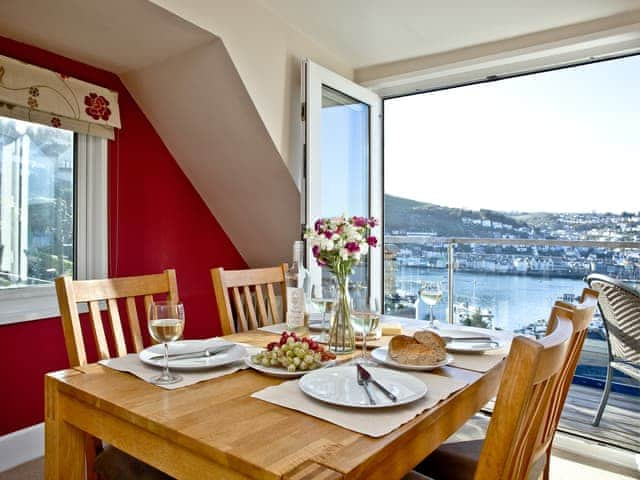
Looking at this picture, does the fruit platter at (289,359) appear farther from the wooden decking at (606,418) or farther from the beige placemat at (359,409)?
the wooden decking at (606,418)

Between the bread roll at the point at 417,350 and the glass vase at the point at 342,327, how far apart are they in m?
0.16

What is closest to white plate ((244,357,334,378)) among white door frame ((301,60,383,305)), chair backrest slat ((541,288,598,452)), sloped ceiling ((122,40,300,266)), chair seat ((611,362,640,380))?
chair backrest slat ((541,288,598,452))

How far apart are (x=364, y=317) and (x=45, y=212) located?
2.23 m

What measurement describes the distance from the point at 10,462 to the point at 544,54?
3785 mm

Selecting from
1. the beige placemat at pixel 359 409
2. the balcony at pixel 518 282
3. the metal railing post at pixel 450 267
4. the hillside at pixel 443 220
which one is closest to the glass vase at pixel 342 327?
the beige placemat at pixel 359 409

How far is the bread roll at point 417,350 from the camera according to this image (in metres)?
1.35

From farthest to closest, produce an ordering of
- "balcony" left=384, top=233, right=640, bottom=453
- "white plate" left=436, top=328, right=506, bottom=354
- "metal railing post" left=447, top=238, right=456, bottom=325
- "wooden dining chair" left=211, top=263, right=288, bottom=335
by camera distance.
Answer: "metal railing post" left=447, top=238, right=456, bottom=325 < "balcony" left=384, top=233, right=640, bottom=453 < "wooden dining chair" left=211, top=263, right=288, bottom=335 < "white plate" left=436, top=328, right=506, bottom=354

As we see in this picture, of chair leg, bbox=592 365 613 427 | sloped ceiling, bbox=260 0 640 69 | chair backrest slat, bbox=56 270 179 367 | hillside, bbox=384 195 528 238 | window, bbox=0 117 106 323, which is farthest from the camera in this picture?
hillside, bbox=384 195 528 238

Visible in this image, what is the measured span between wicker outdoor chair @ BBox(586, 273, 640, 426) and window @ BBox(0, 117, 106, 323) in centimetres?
295

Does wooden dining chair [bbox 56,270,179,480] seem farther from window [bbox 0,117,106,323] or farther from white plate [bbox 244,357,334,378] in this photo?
window [bbox 0,117,106,323]

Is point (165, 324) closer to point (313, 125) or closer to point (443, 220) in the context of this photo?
point (313, 125)

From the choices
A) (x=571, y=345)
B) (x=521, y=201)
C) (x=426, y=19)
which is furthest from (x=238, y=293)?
(x=521, y=201)

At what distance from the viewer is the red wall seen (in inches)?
98.3

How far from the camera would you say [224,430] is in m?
0.93
